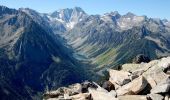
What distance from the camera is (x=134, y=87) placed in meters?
37.8

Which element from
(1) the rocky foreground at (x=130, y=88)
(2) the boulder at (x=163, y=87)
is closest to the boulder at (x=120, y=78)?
(1) the rocky foreground at (x=130, y=88)

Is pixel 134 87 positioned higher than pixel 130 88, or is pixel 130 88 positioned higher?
pixel 134 87

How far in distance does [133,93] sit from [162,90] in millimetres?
3560

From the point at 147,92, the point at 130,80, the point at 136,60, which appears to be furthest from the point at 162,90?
the point at 136,60

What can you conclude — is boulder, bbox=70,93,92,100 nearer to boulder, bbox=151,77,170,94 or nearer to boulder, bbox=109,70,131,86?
boulder, bbox=109,70,131,86

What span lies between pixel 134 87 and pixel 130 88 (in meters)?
0.44

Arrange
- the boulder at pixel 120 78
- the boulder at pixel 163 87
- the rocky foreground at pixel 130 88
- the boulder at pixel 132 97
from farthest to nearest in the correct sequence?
the boulder at pixel 120 78, the boulder at pixel 132 97, the rocky foreground at pixel 130 88, the boulder at pixel 163 87

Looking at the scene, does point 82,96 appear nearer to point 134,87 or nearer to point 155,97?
point 134,87

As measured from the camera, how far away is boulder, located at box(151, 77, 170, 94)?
3491 centimetres

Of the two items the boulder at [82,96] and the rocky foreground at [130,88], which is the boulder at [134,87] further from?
the boulder at [82,96]

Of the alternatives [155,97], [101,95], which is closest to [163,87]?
[155,97]

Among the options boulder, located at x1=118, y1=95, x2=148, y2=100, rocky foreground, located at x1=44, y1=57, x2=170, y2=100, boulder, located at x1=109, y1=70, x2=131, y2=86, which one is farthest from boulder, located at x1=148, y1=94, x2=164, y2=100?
boulder, located at x1=109, y1=70, x2=131, y2=86

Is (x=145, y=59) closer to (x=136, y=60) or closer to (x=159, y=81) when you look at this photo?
(x=136, y=60)

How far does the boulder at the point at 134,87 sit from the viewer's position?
37406mm
